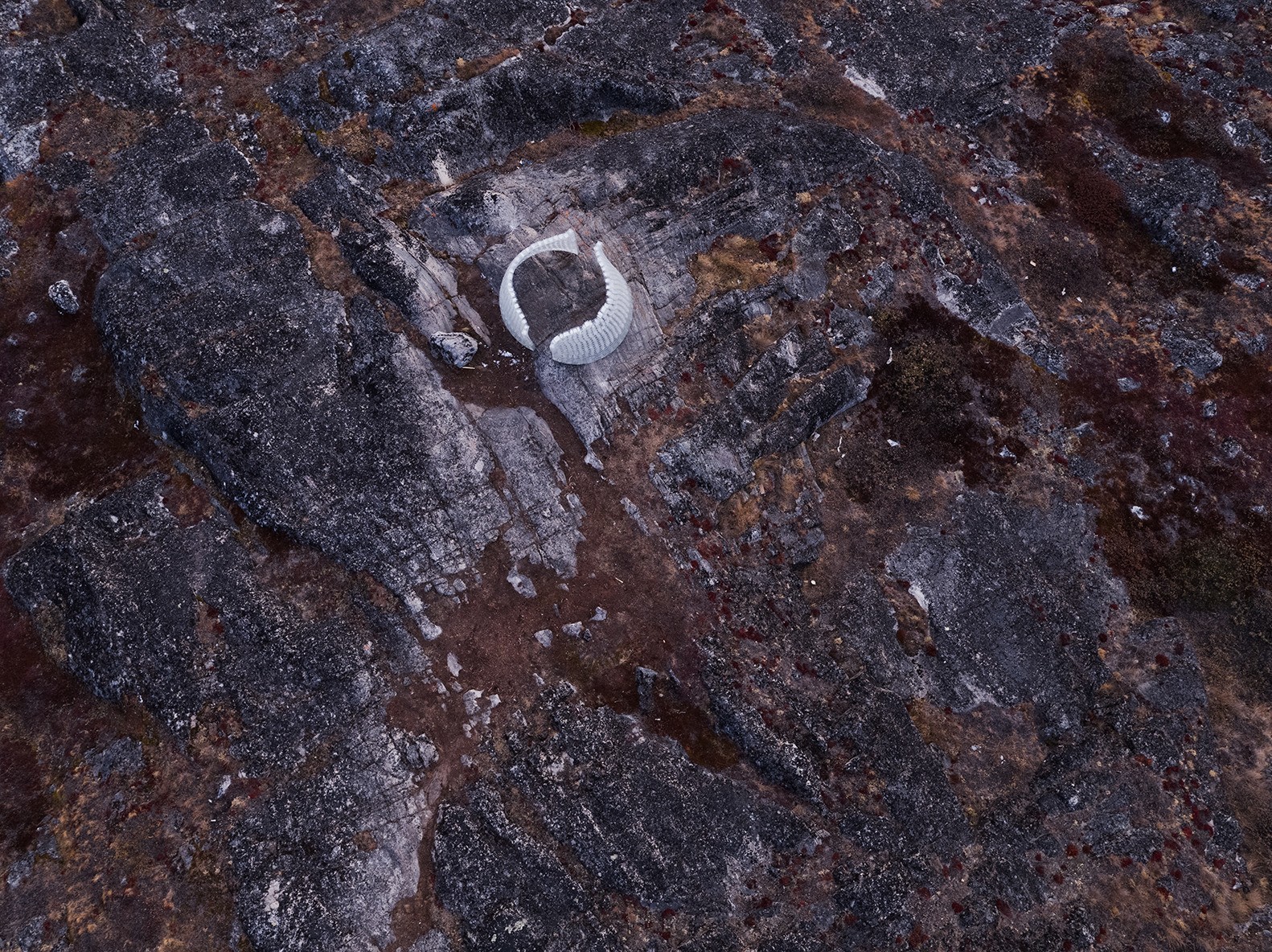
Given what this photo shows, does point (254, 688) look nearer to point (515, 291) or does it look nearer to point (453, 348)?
point (453, 348)

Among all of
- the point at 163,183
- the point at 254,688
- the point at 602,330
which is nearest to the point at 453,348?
the point at 602,330

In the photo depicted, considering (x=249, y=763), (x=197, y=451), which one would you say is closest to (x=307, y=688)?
(x=249, y=763)

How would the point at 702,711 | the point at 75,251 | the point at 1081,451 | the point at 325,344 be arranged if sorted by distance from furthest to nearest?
the point at 1081,451 → the point at 75,251 → the point at 325,344 → the point at 702,711

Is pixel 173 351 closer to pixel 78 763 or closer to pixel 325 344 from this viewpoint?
pixel 325 344

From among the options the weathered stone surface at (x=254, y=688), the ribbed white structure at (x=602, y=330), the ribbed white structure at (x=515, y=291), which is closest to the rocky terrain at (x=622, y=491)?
the weathered stone surface at (x=254, y=688)

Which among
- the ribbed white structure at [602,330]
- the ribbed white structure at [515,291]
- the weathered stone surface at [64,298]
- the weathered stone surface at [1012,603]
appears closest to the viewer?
the ribbed white structure at [602,330]

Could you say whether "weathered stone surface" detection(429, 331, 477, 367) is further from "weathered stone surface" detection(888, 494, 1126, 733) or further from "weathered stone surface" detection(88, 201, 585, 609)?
"weathered stone surface" detection(888, 494, 1126, 733)

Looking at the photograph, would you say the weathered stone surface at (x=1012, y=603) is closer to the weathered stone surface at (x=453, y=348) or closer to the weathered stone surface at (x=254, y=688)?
the weathered stone surface at (x=453, y=348)
